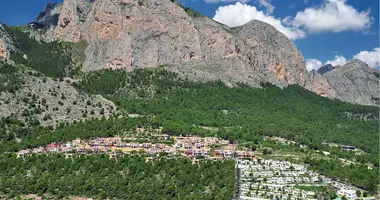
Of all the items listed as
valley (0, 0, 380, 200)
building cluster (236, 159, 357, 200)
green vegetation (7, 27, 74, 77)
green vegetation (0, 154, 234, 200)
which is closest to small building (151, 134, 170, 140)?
valley (0, 0, 380, 200)

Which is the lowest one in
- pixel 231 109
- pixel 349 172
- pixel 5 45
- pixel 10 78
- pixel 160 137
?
pixel 349 172

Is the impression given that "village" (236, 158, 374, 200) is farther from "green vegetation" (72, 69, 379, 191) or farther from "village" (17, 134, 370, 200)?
"green vegetation" (72, 69, 379, 191)

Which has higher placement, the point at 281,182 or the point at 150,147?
the point at 150,147

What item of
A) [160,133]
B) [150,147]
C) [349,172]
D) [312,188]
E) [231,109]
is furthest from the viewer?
[231,109]

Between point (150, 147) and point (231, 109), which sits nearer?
point (150, 147)

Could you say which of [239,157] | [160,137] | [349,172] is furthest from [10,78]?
[349,172]

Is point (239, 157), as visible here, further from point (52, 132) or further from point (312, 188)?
point (52, 132)

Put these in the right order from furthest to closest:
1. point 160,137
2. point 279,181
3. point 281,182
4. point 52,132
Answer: point 160,137 < point 52,132 < point 279,181 < point 281,182
